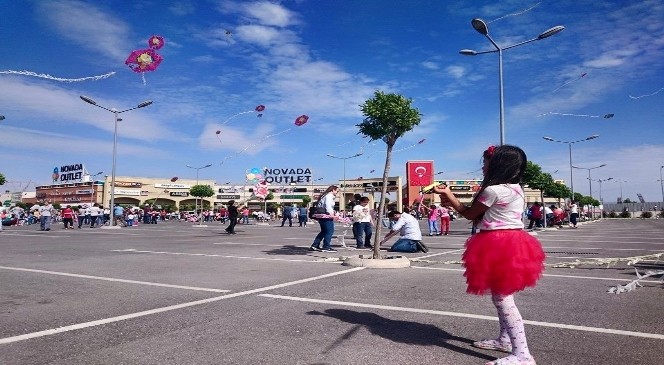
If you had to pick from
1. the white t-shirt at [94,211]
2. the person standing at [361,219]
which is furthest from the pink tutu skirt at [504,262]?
the white t-shirt at [94,211]

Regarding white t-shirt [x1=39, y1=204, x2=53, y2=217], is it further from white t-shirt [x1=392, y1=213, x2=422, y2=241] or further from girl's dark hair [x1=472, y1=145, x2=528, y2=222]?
girl's dark hair [x1=472, y1=145, x2=528, y2=222]

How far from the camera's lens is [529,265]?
10.9 feet

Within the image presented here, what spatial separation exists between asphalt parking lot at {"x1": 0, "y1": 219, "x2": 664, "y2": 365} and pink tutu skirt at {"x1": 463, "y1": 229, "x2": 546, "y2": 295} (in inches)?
23.9

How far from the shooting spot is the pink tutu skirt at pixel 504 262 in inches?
129

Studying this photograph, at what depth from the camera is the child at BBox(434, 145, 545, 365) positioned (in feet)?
10.8

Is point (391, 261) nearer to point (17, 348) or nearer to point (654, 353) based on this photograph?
point (654, 353)

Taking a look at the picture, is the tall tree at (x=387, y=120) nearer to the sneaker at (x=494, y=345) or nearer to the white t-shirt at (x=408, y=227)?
the white t-shirt at (x=408, y=227)

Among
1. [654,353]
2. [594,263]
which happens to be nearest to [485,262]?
[654,353]

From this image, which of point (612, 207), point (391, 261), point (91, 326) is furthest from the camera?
point (612, 207)

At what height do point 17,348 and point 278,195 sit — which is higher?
point 278,195

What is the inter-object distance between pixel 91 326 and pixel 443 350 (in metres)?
3.32

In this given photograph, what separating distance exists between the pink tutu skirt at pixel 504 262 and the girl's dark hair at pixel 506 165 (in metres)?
0.27

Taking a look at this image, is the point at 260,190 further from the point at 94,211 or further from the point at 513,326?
the point at 513,326

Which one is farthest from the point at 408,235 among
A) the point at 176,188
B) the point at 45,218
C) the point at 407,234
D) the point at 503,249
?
the point at 176,188
